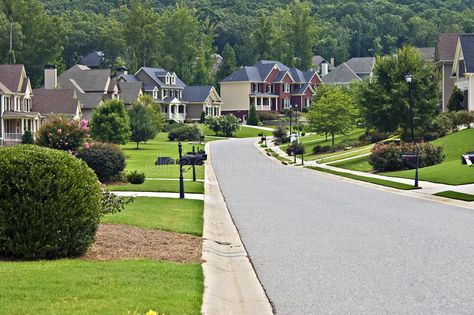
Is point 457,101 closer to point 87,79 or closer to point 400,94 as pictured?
point 400,94

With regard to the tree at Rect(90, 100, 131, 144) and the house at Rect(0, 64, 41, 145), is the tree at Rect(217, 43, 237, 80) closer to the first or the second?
the house at Rect(0, 64, 41, 145)

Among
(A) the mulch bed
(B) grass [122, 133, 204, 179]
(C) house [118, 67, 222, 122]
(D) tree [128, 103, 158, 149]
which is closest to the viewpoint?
(A) the mulch bed

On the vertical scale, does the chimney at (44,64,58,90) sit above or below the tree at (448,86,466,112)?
above

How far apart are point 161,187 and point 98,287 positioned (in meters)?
23.8

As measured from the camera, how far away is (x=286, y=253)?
50.4 feet

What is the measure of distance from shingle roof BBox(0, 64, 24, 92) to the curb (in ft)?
196

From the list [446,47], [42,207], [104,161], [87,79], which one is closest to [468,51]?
[446,47]

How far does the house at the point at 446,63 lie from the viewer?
72250 mm

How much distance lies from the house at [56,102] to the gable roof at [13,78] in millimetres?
5840

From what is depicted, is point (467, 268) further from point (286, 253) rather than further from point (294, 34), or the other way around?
point (294, 34)

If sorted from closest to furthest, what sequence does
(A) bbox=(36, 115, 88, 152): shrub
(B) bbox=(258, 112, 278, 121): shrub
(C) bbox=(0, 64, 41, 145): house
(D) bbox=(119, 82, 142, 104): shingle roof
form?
(A) bbox=(36, 115, 88, 152): shrub < (C) bbox=(0, 64, 41, 145): house < (D) bbox=(119, 82, 142, 104): shingle roof < (B) bbox=(258, 112, 278, 121): shrub

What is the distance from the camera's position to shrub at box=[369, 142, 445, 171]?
155 ft

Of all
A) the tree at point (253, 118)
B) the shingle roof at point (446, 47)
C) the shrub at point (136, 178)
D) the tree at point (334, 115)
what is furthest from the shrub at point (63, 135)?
the tree at point (253, 118)

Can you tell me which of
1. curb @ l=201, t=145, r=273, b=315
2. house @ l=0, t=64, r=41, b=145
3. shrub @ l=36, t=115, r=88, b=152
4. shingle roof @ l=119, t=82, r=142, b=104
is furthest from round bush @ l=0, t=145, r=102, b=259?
shingle roof @ l=119, t=82, r=142, b=104
